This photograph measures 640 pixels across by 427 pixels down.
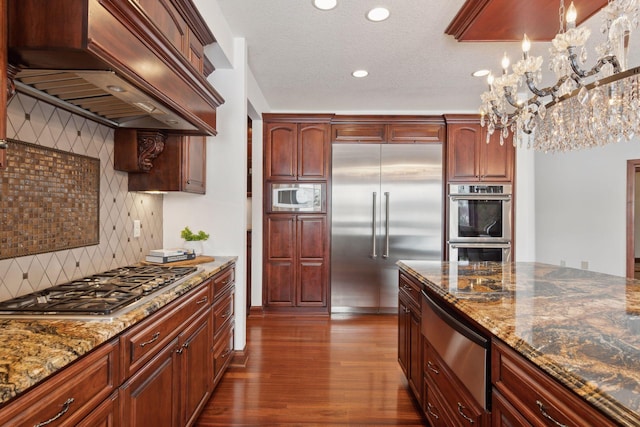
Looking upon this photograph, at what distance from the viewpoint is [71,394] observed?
0.95m

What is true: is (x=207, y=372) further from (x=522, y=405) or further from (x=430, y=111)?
(x=430, y=111)

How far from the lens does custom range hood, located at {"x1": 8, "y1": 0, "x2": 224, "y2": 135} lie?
3.62 feet

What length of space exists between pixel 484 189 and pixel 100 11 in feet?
13.8

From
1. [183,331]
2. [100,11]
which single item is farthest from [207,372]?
[100,11]

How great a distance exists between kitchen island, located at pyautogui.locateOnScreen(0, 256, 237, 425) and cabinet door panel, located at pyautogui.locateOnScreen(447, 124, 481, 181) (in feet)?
11.6

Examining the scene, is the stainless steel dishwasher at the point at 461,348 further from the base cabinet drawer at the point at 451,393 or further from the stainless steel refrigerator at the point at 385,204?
the stainless steel refrigerator at the point at 385,204

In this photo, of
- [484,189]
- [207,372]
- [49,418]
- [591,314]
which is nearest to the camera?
[49,418]

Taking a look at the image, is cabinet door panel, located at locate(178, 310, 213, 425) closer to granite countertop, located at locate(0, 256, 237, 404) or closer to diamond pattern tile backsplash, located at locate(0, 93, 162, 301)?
granite countertop, located at locate(0, 256, 237, 404)

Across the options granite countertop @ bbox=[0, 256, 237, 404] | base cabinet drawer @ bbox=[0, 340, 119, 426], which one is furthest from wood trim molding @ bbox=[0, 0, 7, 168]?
base cabinet drawer @ bbox=[0, 340, 119, 426]

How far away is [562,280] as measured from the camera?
76.7 inches

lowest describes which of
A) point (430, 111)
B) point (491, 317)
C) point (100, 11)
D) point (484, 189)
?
point (491, 317)

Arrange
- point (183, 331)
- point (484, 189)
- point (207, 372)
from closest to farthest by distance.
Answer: point (183, 331), point (207, 372), point (484, 189)

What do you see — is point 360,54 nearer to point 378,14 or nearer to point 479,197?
point 378,14

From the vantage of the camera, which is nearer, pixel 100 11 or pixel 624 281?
pixel 100 11
